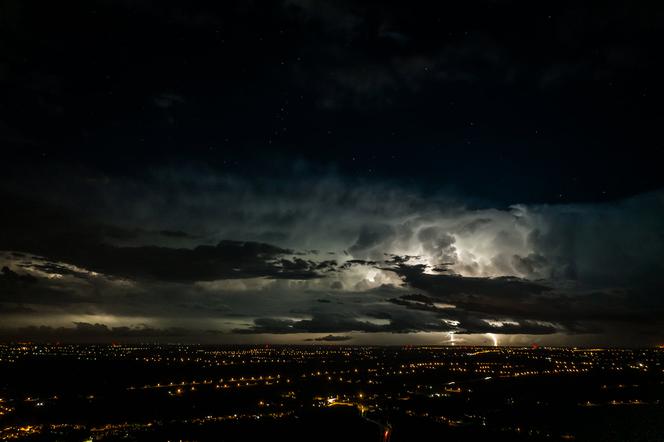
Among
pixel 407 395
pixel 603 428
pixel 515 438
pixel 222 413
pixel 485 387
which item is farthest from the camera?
pixel 485 387

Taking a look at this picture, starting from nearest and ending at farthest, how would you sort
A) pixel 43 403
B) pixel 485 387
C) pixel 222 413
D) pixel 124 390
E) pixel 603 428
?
pixel 603 428
pixel 222 413
pixel 43 403
pixel 124 390
pixel 485 387

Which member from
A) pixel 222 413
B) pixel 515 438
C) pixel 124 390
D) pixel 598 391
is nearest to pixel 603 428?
pixel 515 438

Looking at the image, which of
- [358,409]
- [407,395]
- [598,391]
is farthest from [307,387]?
[598,391]

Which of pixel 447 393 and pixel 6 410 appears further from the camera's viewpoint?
pixel 447 393

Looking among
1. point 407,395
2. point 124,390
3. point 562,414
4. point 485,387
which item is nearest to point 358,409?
point 407,395

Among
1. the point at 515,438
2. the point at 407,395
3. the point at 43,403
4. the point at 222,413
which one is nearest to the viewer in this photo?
the point at 515,438

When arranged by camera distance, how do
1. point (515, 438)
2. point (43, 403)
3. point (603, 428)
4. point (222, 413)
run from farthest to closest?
point (43, 403) < point (222, 413) < point (603, 428) < point (515, 438)

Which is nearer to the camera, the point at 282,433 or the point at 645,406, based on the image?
the point at 282,433

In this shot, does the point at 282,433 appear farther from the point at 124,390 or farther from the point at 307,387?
the point at 124,390

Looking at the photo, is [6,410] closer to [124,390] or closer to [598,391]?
[124,390]
